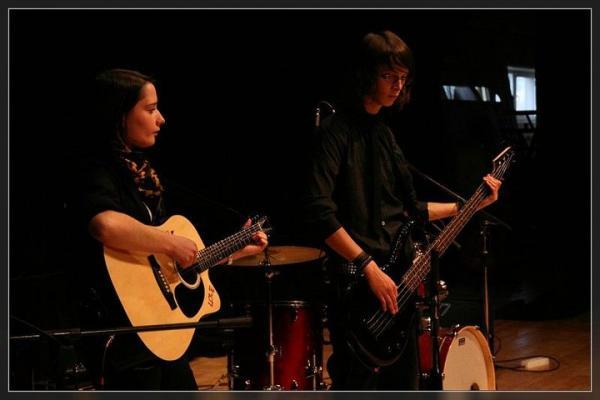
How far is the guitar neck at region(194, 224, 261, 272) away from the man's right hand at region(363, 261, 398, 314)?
521 mm

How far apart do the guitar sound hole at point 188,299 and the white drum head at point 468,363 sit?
3.91ft

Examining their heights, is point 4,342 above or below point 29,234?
below

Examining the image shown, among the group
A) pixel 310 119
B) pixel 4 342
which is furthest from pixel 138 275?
pixel 310 119

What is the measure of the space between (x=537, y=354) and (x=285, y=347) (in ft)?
7.85

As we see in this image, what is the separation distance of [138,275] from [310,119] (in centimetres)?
364

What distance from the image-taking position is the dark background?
14.9ft

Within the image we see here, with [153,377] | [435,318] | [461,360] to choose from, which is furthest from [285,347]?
[153,377]

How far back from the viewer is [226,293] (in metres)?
6.02

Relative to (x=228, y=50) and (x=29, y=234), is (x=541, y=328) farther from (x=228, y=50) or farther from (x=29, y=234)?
(x=29, y=234)

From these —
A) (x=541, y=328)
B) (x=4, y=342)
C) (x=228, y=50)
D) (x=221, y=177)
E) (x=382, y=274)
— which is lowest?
(x=541, y=328)

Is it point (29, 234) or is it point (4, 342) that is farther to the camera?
point (29, 234)

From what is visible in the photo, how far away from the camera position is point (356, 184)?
9.99 feet

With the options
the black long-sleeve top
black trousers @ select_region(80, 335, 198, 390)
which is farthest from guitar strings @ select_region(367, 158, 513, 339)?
black trousers @ select_region(80, 335, 198, 390)

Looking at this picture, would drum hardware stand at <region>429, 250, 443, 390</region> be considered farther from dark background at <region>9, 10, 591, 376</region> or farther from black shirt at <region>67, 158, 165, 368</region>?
dark background at <region>9, 10, 591, 376</region>
